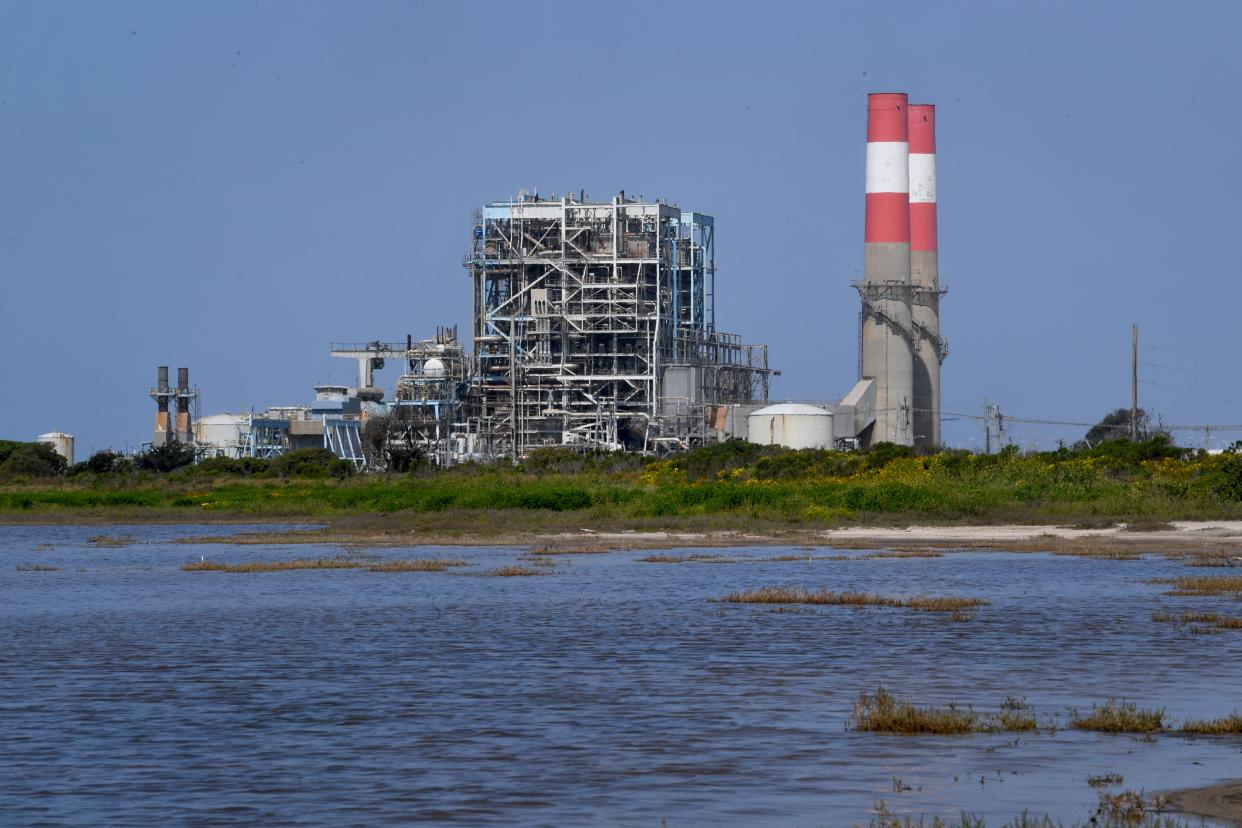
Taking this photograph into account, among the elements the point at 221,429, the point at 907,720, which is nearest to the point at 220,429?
the point at 221,429

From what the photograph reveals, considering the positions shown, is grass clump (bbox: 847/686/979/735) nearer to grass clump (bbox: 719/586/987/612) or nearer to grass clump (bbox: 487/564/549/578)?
grass clump (bbox: 719/586/987/612)

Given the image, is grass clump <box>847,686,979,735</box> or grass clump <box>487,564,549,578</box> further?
grass clump <box>487,564,549,578</box>

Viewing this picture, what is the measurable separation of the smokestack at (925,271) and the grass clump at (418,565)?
5755 cm

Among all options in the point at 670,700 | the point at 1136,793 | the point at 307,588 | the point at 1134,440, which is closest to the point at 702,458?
the point at 1134,440

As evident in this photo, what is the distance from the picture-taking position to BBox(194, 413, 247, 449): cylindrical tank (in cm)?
11062

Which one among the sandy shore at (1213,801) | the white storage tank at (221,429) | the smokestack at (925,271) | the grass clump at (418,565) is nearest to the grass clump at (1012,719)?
the sandy shore at (1213,801)

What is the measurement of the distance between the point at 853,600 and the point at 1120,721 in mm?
11890

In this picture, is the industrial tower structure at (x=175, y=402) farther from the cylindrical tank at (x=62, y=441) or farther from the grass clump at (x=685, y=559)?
the grass clump at (x=685, y=559)

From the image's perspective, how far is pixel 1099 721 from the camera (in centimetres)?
1514

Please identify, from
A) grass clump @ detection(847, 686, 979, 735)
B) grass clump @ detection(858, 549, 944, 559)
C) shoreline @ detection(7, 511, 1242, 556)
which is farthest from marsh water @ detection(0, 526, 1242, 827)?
shoreline @ detection(7, 511, 1242, 556)

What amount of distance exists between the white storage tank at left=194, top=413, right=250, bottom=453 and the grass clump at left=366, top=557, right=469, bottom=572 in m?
73.1

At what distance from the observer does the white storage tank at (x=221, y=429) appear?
4350 inches

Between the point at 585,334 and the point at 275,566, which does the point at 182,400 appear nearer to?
the point at 585,334

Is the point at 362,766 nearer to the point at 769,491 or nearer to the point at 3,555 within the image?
the point at 3,555
